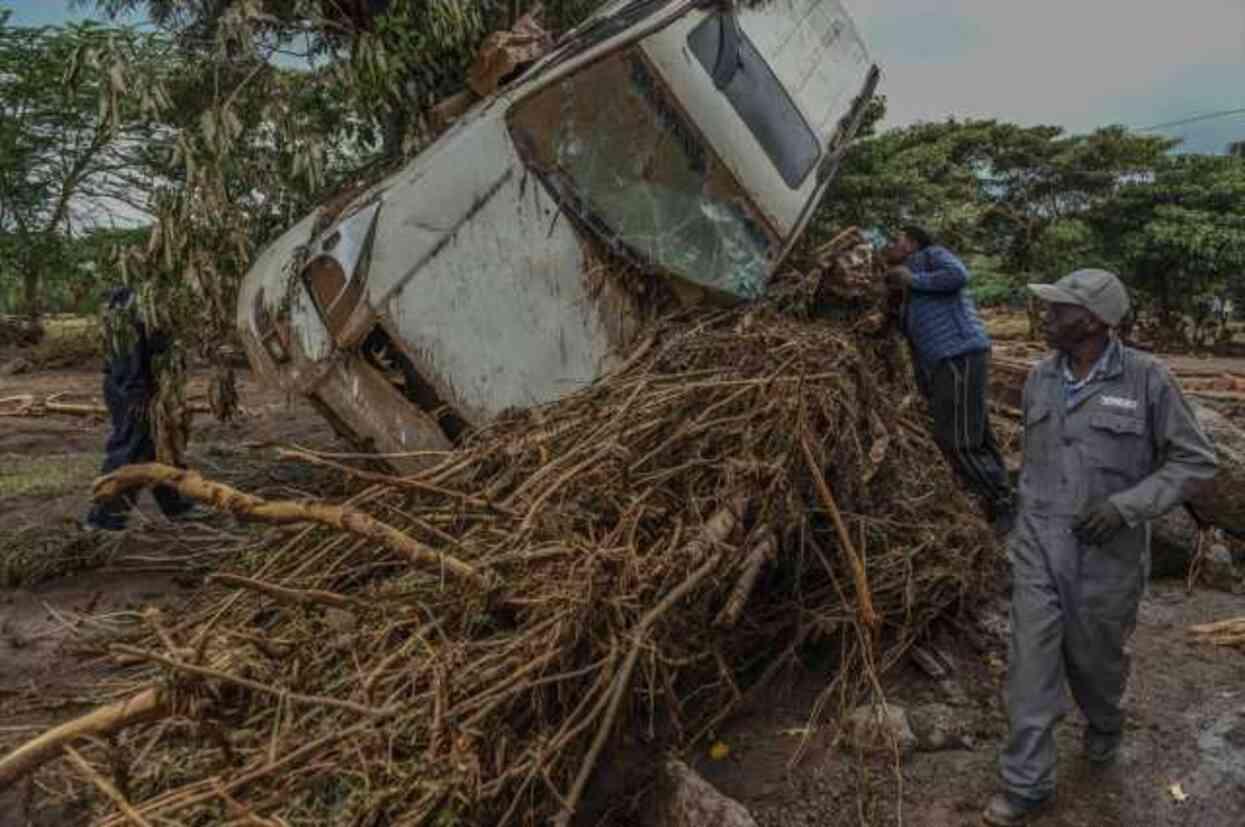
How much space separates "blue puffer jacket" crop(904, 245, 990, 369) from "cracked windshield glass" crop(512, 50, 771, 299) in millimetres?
1320

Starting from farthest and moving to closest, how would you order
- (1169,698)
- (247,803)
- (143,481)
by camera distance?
1. (1169,698)
2. (143,481)
3. (247,803)

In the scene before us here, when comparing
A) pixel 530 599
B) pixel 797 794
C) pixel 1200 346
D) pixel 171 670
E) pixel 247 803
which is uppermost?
pixel 171 670

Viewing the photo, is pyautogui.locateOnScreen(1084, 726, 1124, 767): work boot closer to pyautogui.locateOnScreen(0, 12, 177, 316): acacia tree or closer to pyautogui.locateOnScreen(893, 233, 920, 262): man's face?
pyautogui.locateOnScreen(893, 233, 920, 262): man's face

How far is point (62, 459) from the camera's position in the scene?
26.2 feet

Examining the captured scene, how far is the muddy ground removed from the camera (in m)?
3.05

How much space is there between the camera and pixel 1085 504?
116 inches

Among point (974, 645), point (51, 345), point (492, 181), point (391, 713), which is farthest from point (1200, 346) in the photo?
point (51, 345)

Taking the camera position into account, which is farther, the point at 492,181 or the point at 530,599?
the point at 492,181

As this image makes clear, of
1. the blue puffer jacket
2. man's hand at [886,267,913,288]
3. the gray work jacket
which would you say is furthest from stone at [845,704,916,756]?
man's hand at [886,267,913,288]

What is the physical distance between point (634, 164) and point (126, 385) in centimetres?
319

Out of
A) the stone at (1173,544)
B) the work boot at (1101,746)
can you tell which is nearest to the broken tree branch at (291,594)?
the work boot at (1101,746)

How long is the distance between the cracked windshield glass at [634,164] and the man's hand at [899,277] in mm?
1192

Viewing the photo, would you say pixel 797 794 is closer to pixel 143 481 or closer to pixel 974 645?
pixel 974 645

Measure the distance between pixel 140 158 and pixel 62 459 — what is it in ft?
29.2
